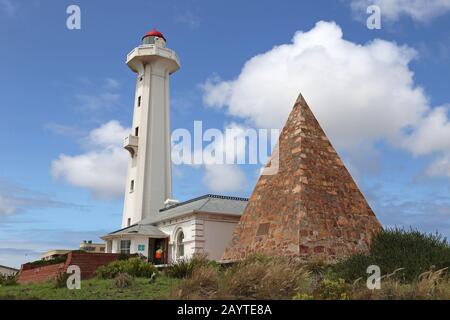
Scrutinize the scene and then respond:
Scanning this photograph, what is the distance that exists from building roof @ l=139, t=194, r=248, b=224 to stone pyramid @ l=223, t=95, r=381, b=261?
9212 mm

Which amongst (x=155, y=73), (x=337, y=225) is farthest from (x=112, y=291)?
(x=155, y=73)

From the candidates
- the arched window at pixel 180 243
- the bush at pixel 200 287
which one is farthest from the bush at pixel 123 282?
the arched window at pixel 180 243

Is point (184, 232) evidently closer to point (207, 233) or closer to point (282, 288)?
point (207, 233)

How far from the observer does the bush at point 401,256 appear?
13242 mm

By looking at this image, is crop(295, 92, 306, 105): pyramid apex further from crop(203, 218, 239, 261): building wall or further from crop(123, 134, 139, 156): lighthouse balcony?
crop(123, 134, 139, 156): lighthouse balcony

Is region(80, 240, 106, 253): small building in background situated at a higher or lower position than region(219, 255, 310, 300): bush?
higher

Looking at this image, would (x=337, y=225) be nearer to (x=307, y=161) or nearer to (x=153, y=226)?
(x=307, y=161)

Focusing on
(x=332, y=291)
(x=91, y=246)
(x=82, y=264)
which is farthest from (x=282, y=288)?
(x=91, y=246)

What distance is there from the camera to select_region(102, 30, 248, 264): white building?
30812mm

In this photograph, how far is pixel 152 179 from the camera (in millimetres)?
38969

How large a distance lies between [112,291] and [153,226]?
67.3ft

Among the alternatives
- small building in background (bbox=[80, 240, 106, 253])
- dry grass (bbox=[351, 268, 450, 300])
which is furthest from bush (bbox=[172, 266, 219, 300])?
small building in background (bbox=[80, 240, 106, 253])

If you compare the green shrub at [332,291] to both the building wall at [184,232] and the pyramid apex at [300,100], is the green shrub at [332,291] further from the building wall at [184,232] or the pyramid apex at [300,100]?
the building wall at [184,232]

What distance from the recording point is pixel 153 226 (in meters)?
33.0
